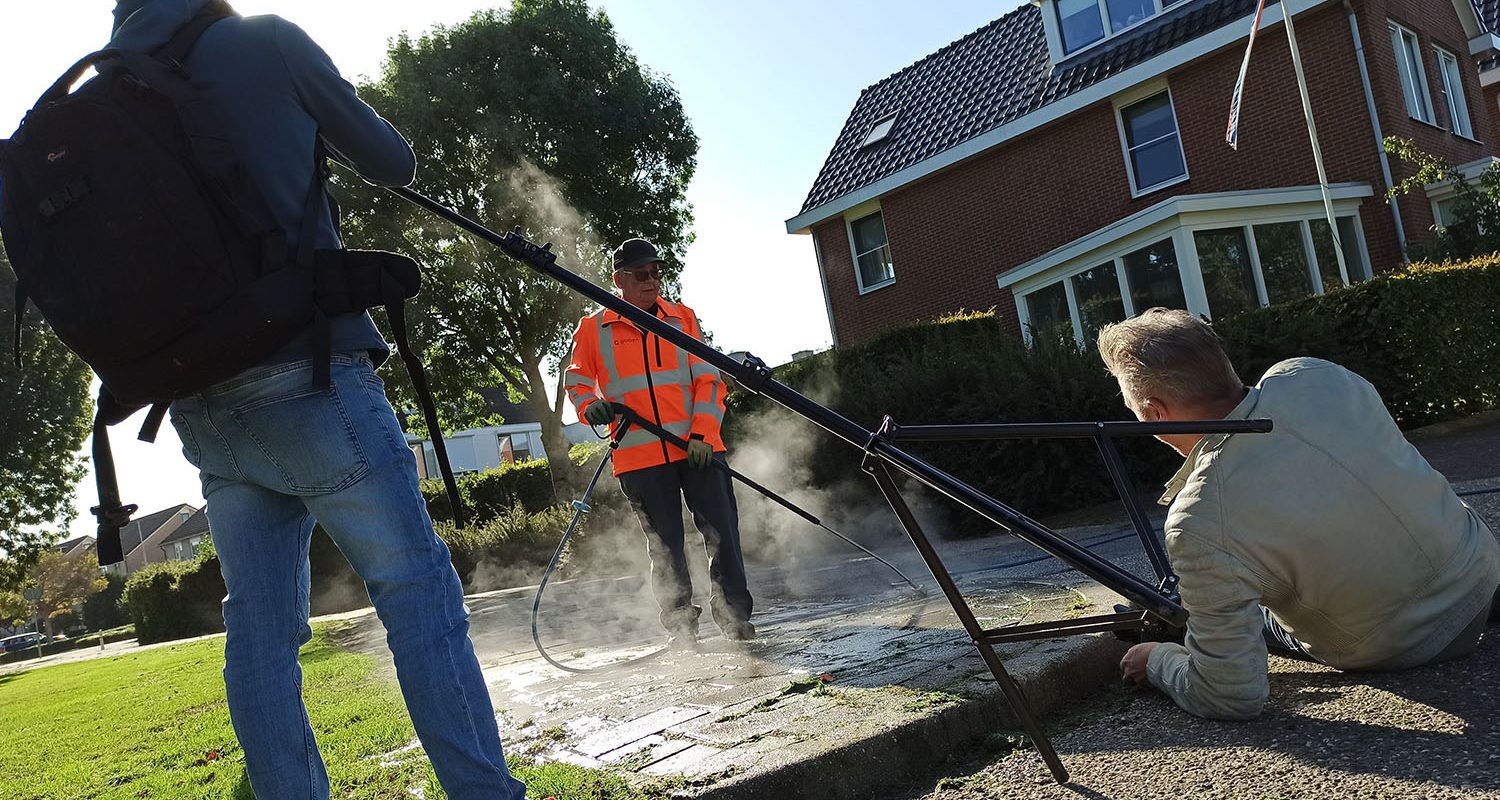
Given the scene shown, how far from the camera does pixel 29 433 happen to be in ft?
81.3

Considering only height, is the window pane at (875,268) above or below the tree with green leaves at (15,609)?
above

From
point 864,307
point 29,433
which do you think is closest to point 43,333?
point 29,433

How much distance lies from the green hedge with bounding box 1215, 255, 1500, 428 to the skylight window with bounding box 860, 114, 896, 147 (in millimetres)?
12644

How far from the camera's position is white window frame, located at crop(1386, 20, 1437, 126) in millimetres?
16047

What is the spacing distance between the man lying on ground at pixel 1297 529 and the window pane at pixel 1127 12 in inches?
674

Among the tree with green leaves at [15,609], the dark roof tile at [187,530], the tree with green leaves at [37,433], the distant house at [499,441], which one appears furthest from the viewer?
the dark roof tile at [187,530]

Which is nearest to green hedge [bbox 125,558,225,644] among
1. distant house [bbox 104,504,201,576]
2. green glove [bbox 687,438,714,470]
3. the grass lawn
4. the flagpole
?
the grass lawn

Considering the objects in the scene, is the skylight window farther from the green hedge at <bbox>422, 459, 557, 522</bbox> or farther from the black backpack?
the black backpack

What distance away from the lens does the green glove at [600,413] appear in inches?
184

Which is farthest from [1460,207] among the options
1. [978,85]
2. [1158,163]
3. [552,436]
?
[552,436]

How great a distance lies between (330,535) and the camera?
2.07 meters

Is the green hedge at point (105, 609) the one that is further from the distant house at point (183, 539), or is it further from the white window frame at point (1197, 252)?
the white window frame at point (1197, 252)

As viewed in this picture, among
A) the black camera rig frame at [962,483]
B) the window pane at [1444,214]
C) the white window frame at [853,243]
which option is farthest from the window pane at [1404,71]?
the black camera rig frame at [962,483]

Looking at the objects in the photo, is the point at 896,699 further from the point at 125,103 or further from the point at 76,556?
the point at 76,556
